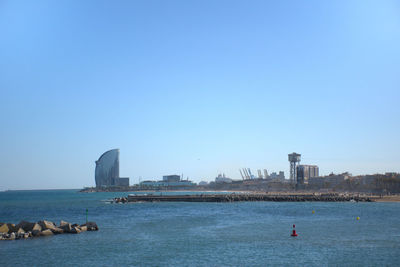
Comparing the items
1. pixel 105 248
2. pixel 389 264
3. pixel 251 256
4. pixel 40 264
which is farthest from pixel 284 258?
pixel 40 264

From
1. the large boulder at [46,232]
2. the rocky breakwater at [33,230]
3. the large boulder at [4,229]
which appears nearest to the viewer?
the rocky breakwater at [33,230]

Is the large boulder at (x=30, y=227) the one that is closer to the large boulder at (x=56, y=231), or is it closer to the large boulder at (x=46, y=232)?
the large boulder at (x=46, y=232)

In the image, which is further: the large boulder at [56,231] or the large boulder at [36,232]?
the large boulder at [56,231]

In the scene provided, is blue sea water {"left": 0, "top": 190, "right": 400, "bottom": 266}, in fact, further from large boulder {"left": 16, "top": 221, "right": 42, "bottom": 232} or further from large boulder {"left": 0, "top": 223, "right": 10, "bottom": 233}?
large boulder {"left": 0, "top": 223, "right": 10, "bottom": 233}

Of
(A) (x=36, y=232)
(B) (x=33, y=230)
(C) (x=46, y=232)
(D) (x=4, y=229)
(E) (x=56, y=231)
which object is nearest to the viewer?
(A) (x=36, y=232)

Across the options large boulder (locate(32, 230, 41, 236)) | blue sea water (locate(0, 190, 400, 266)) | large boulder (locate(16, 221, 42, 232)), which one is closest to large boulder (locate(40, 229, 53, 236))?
large boulder (locate(32, 230, 41, 236))

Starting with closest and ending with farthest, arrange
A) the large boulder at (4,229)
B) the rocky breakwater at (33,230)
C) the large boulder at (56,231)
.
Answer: the rocky breakwater at (33,230) < the large boulder at (4,229) < the large boulder at (56,231)

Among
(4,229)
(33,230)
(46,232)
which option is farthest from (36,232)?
(4,229)

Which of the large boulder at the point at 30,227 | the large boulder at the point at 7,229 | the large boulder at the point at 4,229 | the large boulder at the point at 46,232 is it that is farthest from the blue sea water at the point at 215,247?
the large boulder at the point at 4,229

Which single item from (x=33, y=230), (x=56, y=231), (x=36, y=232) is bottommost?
(x=56, y=231)

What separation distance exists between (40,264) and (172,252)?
8.04 metres

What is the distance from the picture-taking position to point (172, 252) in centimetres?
2580

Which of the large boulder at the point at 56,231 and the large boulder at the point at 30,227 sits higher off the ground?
the large boulder at the point at 30,227

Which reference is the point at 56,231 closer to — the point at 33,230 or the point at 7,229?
the point at 33,230
